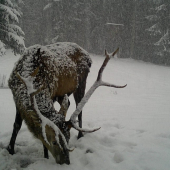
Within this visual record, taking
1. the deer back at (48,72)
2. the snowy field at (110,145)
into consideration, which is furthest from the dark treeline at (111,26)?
the deer back at (48,72)

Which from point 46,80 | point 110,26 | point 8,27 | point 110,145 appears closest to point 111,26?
point 110,26

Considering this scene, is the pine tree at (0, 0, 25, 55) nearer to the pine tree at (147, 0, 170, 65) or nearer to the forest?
the forest

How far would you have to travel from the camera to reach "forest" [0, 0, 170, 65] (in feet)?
65.7

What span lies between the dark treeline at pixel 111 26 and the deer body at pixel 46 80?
16730 mm

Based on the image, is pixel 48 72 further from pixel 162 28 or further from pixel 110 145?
pixel 162 28

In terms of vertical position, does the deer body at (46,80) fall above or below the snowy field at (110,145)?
above

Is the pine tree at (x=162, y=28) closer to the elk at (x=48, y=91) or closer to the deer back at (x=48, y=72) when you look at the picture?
the deer back at (x=48, y=72)

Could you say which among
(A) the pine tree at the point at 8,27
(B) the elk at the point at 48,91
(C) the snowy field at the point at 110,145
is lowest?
(C) the snowy field at the point at 110,145

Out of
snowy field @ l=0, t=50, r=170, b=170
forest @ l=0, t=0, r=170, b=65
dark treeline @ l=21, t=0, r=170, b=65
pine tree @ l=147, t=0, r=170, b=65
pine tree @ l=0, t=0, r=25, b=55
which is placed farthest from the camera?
dark treeline @ l=21, t=0, r=170, b=65

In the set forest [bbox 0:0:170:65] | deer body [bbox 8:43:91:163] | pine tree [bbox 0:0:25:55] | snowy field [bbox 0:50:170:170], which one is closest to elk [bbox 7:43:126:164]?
deer body [bbox 8:43:91:163]

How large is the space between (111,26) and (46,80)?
72.5 feet

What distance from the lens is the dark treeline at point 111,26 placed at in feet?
66.8

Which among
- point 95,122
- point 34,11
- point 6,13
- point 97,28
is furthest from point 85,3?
point 95,122

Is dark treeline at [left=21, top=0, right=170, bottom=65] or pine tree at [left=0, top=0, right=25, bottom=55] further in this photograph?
dark treeline at [left=21, top=0, right=170, bottom=65]
